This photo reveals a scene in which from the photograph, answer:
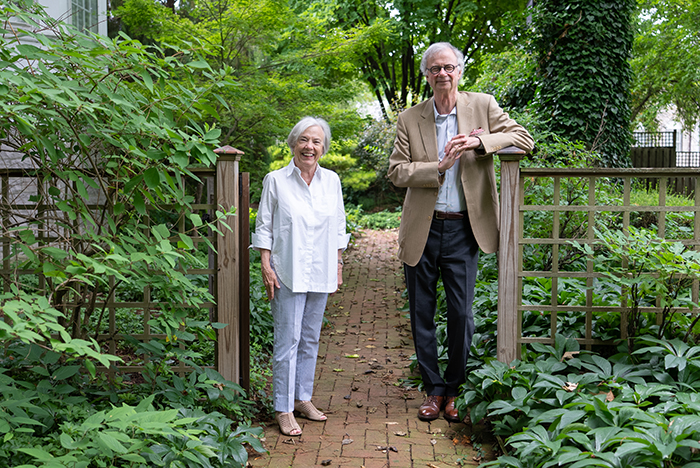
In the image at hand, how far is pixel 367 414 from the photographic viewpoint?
3.65 metres

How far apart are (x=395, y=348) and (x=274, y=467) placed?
2410 mm

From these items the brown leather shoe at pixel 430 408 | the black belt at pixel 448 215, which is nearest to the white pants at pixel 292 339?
the brown leather shoe at pixel 430 408

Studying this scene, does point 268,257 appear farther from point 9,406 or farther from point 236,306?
point 9,406

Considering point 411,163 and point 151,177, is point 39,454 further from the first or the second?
point 411,163

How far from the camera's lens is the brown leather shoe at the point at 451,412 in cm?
346

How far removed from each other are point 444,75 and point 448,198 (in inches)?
28.4

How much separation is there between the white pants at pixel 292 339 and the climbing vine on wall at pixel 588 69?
5353 mm

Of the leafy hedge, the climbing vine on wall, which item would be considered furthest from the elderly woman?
the climbing vine on wall

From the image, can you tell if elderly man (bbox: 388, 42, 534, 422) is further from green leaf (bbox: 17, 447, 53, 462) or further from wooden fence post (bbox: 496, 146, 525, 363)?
green leaf (bbox: 17, 447, 53, 462)

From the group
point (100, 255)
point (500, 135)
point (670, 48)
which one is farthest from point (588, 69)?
point (670, 48)

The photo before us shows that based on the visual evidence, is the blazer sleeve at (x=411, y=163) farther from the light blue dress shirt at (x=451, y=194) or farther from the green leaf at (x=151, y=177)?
A: the green leaf at (x=151, y=177)

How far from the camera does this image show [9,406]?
2312 millimetres

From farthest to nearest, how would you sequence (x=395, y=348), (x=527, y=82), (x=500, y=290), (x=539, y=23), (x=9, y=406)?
(x=527, y=82)
(x=539, y=23)
(x=395, y=348)
(x=500, y=290)
(x=9, y=406)

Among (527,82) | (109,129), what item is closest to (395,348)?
(109,129)
